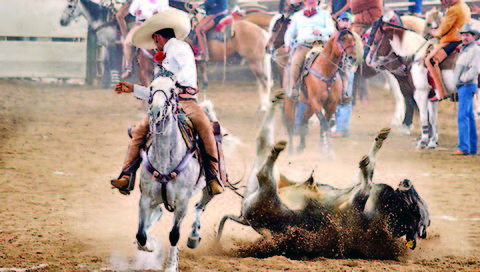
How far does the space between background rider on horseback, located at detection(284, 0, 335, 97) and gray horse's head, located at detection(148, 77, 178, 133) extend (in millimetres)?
7127

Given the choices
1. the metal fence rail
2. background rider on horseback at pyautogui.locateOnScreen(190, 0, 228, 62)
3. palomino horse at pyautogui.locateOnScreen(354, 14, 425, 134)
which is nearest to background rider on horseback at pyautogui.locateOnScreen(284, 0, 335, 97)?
palomino horse at pyautogui.locateOnScreen(354, 14, 425, 134)

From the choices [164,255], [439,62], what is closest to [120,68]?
[439,62]

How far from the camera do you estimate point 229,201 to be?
9.14 metres

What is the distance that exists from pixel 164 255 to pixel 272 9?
19.2m

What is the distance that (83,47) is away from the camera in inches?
890

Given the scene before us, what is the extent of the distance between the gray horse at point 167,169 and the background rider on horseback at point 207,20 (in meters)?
10.9

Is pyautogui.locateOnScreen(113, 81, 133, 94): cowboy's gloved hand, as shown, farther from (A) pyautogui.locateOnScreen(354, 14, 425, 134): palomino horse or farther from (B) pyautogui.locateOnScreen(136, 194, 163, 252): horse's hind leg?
(A) pyautogui.locateOnScreen(354, 14, 425, 134): palomino horse

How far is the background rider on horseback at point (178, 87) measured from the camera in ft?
20.1

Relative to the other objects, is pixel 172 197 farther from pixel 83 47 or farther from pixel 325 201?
pixel 83 47

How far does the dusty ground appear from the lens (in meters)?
6.58

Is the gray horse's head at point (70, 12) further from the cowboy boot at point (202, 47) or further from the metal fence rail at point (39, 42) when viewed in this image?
the cowboy boot at point (202, 47)

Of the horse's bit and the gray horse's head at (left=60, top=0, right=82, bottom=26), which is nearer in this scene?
the horse's bit

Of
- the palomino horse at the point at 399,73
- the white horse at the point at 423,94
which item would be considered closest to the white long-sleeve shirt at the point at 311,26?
the palomino horse at the point at 399,73

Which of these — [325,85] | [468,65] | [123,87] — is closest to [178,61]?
[123,87]
